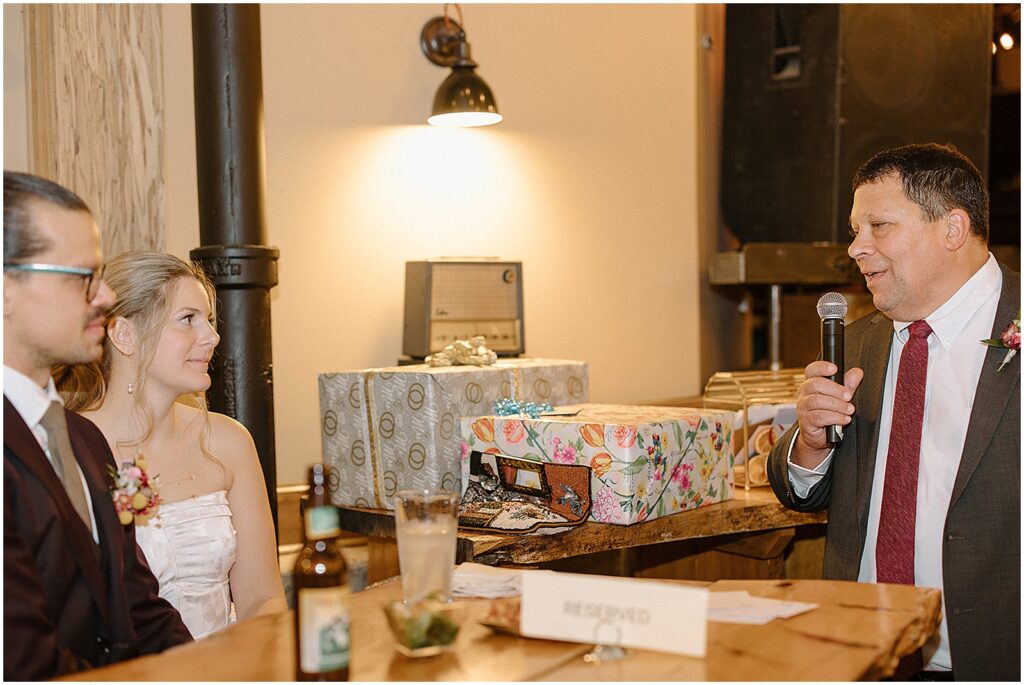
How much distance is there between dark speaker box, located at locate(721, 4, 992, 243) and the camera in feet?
14.1

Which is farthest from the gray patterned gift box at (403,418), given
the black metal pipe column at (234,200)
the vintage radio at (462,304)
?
the vintage radio at (462,304)

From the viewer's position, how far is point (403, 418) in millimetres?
2961

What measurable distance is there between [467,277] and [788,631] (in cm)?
223

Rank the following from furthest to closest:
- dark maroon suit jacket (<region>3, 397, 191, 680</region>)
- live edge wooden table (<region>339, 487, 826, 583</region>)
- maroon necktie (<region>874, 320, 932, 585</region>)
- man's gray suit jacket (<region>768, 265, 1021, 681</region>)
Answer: live edge wooden table (<region>339, 487, 826, 583</region>) → maroon necktie (<region>874, 320, 932, 585</region>) → man's gray suit jacket (<region>768, 265, 1021, 681</region>) → dark maroon suit jacket (<region>3, 397, 191, 680</region>)

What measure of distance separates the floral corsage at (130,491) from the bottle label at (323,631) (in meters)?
0.63

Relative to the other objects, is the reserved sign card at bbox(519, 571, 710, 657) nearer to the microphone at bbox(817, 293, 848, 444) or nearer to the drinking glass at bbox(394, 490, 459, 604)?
the drinking glass at bbox(394, 490, 459, 604)

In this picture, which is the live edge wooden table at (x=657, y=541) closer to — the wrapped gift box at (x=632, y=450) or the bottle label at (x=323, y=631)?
the wrapped gift box at (x=632, y=450)

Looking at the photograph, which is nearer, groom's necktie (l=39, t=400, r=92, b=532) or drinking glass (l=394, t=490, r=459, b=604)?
drinking glass (l=394, t=490, r=459, b=604)

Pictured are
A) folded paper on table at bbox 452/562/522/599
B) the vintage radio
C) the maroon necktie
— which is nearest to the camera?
folded paper on table at bbox 452/562/522/599

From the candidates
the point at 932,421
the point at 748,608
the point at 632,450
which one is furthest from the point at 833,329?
the point at 748,608

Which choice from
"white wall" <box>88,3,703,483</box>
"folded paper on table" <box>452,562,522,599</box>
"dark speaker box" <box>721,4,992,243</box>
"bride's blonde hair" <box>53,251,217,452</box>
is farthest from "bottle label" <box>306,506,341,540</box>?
"dark speaker box" <box>721,4,992,243</box>

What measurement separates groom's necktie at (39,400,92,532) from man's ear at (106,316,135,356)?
0.62 m

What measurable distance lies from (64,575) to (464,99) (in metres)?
2.30

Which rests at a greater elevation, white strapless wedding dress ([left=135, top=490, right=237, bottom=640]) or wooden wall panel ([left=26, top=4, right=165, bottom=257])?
wooden wall panel ([left=26, top=4, right=165, bottom=257])
